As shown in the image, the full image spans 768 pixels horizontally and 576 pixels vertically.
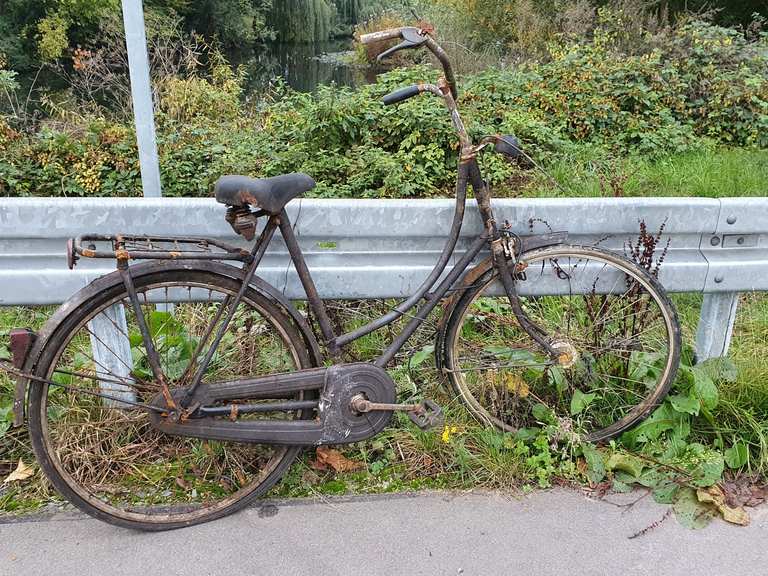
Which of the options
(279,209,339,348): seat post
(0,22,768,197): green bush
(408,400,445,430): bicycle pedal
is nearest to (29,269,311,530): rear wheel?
(279,209,339,348): seat post

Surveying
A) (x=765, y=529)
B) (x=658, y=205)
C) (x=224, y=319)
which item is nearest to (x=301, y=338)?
(x=224, y=319)

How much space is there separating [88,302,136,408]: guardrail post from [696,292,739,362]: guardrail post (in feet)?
8.59

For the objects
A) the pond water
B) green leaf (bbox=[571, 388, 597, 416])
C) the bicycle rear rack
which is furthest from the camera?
the pond water

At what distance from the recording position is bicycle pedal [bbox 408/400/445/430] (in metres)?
3.00

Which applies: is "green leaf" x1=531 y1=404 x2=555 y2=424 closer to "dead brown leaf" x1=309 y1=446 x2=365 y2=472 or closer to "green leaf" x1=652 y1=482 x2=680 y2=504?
"green leaf" x1=652 y1=482 x2=680 y2=504

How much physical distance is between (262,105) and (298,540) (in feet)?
26.5

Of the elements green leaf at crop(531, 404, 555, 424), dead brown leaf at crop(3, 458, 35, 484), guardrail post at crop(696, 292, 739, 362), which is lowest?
dead brown leaf at crop(3, 458, 35, 484)

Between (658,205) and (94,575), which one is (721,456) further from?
(94,575)

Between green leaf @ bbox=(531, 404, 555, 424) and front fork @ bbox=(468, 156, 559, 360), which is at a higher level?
front fork @ bbox=(468, 156, 559, 360)

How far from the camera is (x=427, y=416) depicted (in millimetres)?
3025

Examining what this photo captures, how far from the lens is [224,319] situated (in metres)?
2.80

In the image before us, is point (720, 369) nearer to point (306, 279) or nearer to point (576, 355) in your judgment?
point (576, 355)

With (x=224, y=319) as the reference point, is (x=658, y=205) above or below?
above

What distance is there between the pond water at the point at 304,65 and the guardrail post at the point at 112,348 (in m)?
15.9
